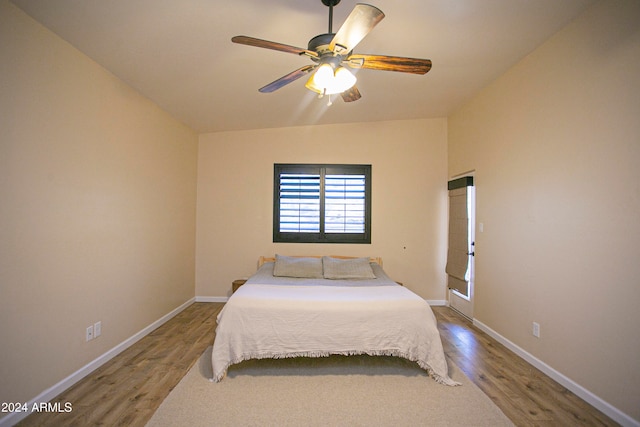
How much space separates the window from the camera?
4309mm

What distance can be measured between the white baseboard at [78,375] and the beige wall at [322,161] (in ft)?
4.42

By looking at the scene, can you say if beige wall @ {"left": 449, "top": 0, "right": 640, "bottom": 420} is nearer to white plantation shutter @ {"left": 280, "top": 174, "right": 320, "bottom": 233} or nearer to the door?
the door

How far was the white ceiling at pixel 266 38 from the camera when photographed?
73.2 inches

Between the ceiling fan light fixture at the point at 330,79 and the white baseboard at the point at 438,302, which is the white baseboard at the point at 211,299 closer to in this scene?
the white baseboard at the point at 438,302

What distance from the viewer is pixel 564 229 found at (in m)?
2.26

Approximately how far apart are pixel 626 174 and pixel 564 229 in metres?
0.58

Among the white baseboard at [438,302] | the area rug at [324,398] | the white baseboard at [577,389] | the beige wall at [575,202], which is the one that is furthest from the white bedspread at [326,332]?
the white baseboard at [438,302]

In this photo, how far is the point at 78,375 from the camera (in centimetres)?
220

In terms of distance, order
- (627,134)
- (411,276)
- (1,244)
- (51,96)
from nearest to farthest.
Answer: (1,244) → (627,134) → (51,96) → (411,276)

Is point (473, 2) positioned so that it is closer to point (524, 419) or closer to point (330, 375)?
point (524, 419)

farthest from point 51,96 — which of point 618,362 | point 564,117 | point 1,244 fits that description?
point 618,362

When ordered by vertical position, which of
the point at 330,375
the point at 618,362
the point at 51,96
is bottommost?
the point at 330,375

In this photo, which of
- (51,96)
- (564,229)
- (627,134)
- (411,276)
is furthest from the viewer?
(411,276)

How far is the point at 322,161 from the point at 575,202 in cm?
296
